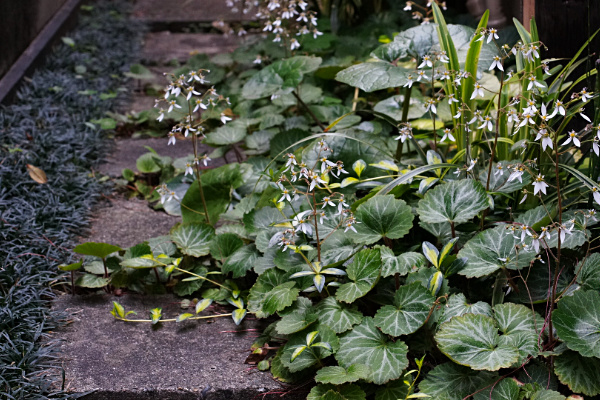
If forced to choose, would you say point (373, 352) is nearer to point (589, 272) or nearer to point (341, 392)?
point (341, 392)

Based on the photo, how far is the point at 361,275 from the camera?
1683 millimetres

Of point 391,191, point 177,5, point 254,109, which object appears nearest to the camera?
point 391,191

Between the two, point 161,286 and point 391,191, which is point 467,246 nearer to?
point 391,191

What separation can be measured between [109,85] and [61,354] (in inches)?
89.0

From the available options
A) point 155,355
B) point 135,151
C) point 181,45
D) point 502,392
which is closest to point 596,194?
point 502,392

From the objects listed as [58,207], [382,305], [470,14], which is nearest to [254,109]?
[58,207]

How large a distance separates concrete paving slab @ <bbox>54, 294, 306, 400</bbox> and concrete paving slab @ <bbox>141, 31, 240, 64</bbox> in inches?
101

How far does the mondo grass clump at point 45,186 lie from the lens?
1.65 meters

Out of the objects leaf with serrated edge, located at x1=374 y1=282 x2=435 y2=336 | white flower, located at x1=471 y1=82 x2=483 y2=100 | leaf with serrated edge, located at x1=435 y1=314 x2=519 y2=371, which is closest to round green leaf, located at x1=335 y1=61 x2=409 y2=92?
white flower, located at x1=471 y1=82 x2=483 y2=100

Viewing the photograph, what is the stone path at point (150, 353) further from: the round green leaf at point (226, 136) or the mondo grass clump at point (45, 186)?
the round green leaf at point (226, 136)

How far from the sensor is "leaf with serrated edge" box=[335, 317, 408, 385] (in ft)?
4.88

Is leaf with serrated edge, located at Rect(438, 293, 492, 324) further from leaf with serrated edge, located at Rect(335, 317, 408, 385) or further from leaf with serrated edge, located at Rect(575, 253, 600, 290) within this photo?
leaf with serrated edge, located at Rect(575, 253, 600, 290)

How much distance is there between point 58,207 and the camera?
2.30 meters

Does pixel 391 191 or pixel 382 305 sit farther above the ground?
pixel 391 191
